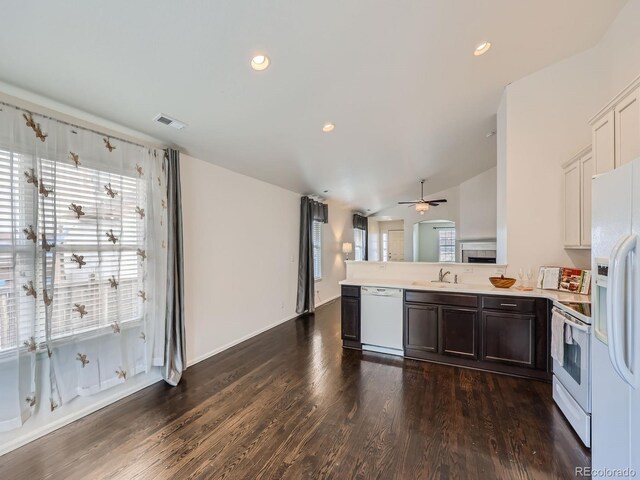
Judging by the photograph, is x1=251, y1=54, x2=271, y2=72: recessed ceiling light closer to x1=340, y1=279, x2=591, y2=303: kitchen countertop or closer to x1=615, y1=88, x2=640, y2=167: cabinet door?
x1=615, y1=88, x2=640, y2=167: cabinet door

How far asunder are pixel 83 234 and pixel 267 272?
2778 mm

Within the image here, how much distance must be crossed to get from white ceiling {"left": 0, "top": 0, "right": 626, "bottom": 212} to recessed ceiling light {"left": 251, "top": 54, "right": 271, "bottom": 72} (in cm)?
5

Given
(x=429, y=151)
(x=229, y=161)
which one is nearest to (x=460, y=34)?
(x=429, y=151)

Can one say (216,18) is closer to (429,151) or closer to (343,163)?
(343,163)

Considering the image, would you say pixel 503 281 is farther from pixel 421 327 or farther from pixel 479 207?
pixel 479 207

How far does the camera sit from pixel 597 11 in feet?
8.55

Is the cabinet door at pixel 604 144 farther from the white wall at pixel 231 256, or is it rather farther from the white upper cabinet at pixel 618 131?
the white wall at pixel 231 256

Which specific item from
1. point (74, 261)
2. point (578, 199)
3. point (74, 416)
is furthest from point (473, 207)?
point (74, 416)

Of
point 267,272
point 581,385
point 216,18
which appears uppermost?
point 216,18

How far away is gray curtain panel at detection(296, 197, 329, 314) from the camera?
5632 mm

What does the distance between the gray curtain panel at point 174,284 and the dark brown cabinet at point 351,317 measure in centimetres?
205

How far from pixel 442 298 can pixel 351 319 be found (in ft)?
4.08

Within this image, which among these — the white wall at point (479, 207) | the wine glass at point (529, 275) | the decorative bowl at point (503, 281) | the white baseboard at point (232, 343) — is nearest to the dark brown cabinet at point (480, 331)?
the decorative bowl at point (503, 281)

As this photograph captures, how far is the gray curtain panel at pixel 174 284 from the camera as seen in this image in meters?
2.89
